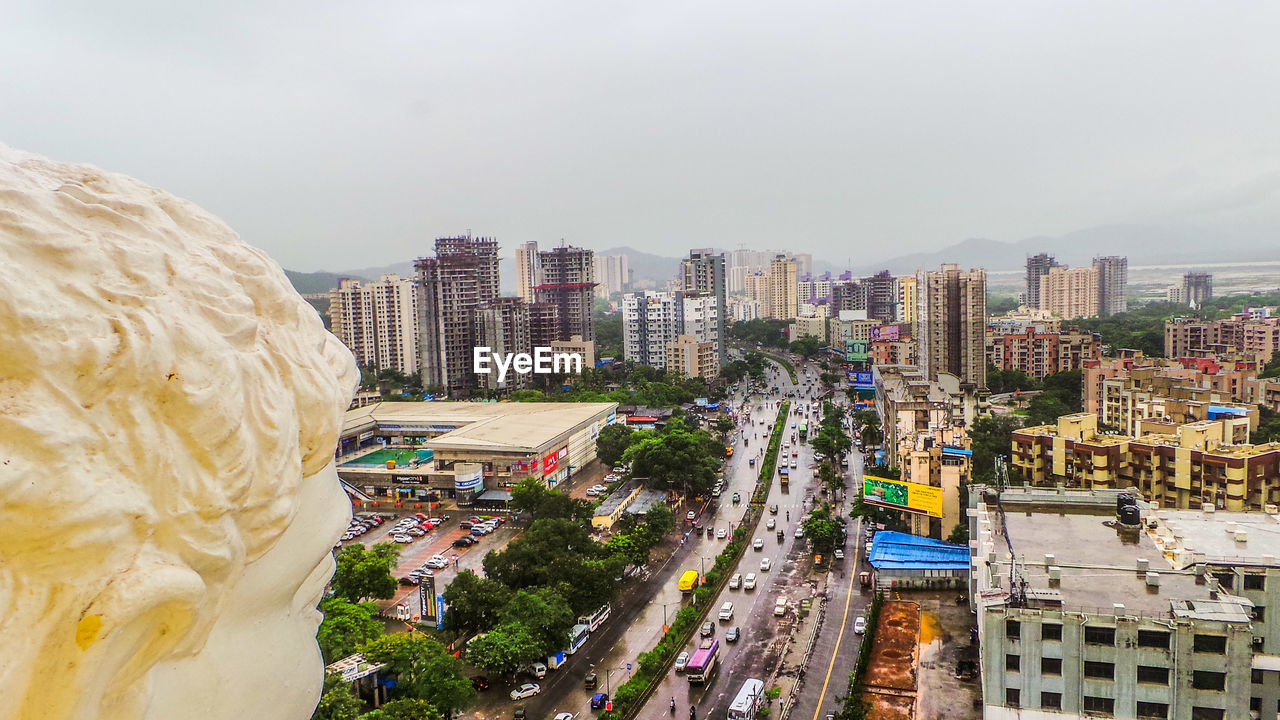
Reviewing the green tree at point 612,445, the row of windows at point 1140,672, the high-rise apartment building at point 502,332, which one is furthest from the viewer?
the high-rise apartment building at point 502,332

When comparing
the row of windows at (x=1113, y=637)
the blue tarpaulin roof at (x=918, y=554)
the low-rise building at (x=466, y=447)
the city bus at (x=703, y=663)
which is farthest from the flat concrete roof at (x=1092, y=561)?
the low-rise building at (x=466, y=447)

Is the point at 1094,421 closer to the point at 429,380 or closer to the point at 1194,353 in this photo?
the point at 1194,353

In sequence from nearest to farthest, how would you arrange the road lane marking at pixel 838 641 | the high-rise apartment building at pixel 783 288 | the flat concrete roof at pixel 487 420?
the road lane marking at pixel 838 641 < the flat concrete roof at pixel 487 420 < the high-rise apartment building at pixel 783 288

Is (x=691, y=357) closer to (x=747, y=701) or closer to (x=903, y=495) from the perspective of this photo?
(x=903, y=495)

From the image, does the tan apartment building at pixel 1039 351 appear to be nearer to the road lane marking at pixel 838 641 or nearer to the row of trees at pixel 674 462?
the row of trees at pixel 674 462

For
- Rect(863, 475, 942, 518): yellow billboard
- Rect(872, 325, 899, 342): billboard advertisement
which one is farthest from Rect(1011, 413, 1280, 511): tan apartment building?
Rect(872, 325, 899, 342): billboard advertisement

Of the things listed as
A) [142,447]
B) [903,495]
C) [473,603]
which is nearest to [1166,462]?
[903,495]

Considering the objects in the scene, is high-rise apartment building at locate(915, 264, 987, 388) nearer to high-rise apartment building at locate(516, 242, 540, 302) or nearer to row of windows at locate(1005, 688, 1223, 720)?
row of windows at locate(1005, 688, 1223, 720)

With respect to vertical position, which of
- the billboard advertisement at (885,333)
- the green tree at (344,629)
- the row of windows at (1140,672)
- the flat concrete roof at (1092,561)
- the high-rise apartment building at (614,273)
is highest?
the high-rise apartment building at (614,273)

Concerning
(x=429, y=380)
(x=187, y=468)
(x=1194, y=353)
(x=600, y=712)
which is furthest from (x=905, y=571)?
(x=1194, y=353)
